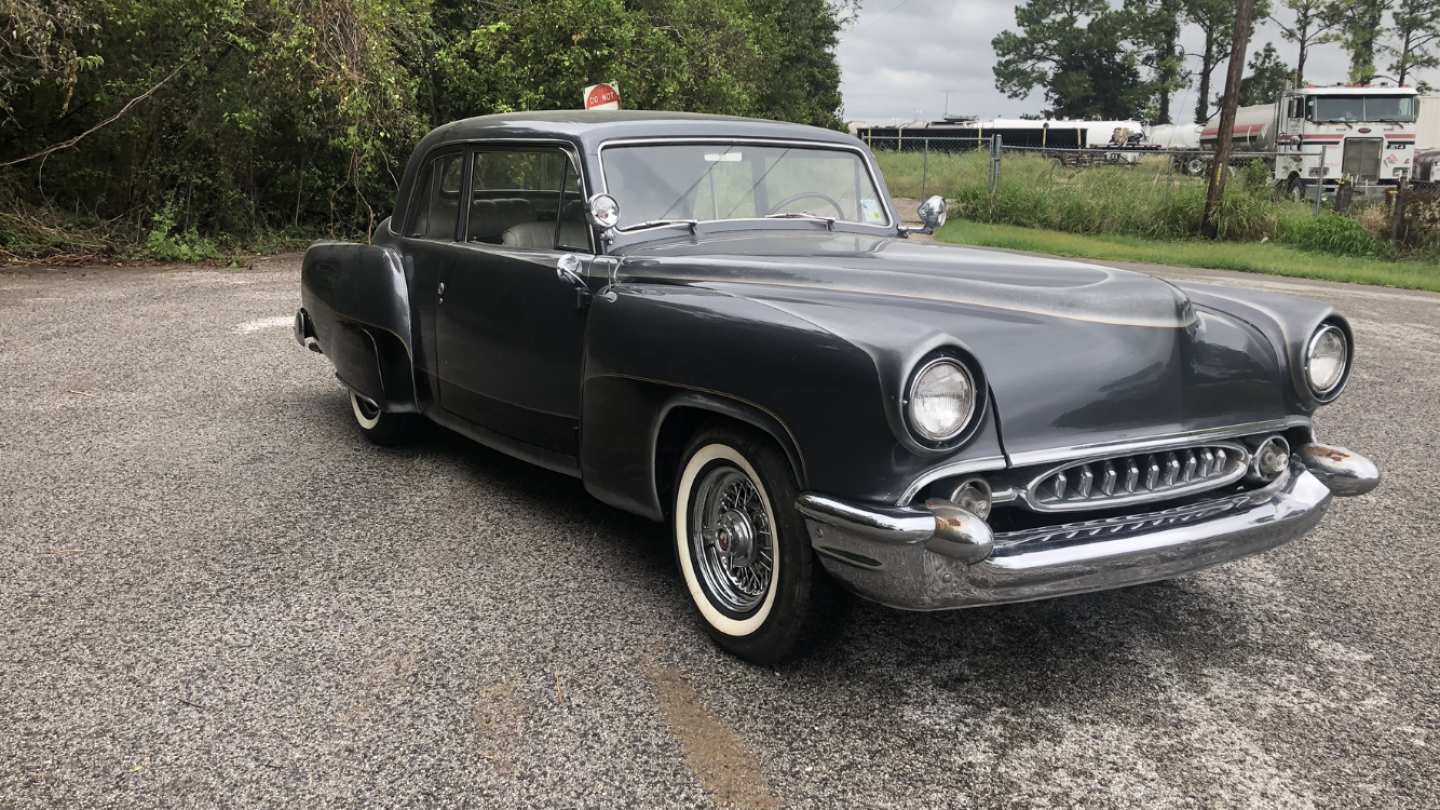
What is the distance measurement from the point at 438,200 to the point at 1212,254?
14.3m

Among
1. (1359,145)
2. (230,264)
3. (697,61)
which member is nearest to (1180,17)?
(1359,145)

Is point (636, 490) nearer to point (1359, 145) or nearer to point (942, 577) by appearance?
point (942, 577)

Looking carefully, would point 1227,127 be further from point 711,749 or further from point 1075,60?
point 1075,60

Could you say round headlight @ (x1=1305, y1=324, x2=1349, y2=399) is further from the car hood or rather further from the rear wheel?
the rear wheel

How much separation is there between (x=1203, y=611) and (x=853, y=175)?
2.18 m

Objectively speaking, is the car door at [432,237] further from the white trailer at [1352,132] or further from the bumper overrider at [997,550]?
the white trailer at [1352,132]

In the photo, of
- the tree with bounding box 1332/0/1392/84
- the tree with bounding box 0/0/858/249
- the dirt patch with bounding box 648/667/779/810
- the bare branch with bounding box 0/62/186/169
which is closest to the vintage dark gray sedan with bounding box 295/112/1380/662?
the dirt patch with bounding box 648/667/779/810

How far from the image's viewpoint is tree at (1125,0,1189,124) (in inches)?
2514

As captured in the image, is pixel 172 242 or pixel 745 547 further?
pixel 172 242

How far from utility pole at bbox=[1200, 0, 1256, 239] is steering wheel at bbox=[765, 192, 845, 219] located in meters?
16.2

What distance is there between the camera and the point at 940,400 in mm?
2723

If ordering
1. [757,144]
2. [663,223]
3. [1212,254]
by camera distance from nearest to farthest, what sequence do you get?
[663,223] → [757,144] → [1212,254]

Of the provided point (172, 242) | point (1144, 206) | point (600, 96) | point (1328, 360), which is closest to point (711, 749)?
point (1328, 360)

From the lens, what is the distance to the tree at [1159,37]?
63.8 metres
